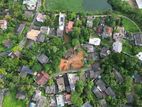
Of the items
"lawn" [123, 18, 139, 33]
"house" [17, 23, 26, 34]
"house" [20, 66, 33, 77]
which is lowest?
"house" [20, 66, 33, 77]

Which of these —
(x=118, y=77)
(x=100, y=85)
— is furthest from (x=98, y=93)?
(x=118, y=77)

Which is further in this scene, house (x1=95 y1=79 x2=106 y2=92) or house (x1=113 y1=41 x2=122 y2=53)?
house (x1=113 y1=41 x2=122 y2=53)

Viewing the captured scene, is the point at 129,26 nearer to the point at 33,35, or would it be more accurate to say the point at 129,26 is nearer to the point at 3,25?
the point at 33,35

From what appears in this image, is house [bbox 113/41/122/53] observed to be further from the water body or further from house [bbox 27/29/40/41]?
house [bbox 27/29/40/41]

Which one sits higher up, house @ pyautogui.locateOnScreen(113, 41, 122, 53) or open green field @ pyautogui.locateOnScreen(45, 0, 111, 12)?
open green field @ pyautogui.locateOnScreen(45, 0, 111, 12)

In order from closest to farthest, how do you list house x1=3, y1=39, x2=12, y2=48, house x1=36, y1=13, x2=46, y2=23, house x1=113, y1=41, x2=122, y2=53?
house x1=113, y1=41, x2=122, y2=53, house x1=3, y1=39, x2=12, y2=48, house x1=36, y1=13, x2=46, y2=23

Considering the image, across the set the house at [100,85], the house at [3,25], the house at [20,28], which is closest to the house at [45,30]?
the house at [20,28]

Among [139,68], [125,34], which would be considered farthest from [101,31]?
[139,68]

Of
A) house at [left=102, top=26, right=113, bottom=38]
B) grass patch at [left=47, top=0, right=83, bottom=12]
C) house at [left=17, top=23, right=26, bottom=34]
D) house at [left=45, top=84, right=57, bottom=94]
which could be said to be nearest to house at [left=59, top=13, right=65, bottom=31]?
grass patch at [left=47, top=0, right=83, bottom=12]
